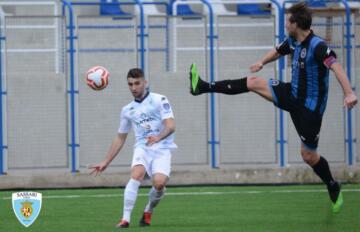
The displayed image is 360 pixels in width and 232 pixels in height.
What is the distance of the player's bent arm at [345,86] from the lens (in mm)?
11047

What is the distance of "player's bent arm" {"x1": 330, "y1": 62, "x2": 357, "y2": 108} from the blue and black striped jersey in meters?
0.37

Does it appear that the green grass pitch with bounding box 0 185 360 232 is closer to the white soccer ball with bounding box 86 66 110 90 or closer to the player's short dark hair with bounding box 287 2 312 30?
the white soccer ball with bounding box 86 66 110 90

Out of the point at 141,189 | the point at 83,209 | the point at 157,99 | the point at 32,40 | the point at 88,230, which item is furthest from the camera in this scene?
the point at 32,40

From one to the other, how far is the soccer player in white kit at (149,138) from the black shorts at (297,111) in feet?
3.88

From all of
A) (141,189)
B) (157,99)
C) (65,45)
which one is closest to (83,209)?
(157,99)

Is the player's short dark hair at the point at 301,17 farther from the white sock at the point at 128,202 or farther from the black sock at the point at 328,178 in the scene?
the white sock at the point at 128,202

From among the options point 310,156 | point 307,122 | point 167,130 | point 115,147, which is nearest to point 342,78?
point 307,122

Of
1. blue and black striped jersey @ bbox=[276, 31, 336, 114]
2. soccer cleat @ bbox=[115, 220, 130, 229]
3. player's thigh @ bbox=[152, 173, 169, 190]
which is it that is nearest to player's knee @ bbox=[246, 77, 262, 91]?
blue and black striped jersey @ bbox=[276, 31, 336, 114]

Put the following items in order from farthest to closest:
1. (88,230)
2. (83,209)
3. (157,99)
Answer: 1. (83,209)
2. (157,99)
3. (88,230)

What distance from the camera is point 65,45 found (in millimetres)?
18969

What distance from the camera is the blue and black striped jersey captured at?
1207 cm

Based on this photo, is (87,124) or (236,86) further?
(87,124)

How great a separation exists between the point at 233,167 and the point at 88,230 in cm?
802

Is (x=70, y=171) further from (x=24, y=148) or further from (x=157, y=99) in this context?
(x=157, y=99)
